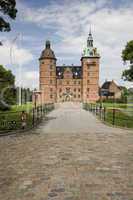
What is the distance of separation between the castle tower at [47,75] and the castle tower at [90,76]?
11.1 metres

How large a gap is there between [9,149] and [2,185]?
17.8 feet

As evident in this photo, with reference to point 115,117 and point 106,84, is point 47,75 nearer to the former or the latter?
point 106,84

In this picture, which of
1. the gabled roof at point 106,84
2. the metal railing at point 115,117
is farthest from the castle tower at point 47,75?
the metal railing at point 115,117

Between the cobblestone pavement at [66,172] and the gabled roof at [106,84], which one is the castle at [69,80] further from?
the cobblestone pavement at [66,172]

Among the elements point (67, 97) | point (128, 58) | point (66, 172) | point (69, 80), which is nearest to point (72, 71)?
point (69, 80)

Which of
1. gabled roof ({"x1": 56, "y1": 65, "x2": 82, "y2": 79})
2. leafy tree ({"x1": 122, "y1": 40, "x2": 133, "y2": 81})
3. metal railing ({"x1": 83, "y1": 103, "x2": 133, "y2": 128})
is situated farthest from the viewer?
gabled roof ({"x1": 56, "y1": 65, "x2": 82, "y2": 79})

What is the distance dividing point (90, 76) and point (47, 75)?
50.3ft

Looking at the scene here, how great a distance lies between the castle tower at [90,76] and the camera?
11444cm

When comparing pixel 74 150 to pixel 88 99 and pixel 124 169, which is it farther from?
pixel 88 99

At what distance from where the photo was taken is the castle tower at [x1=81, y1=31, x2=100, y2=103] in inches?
4505

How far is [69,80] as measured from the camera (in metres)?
122

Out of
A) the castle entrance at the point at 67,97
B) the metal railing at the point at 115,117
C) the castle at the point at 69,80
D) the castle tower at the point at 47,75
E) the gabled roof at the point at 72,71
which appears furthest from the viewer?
the gabled roof at the point at 72,71

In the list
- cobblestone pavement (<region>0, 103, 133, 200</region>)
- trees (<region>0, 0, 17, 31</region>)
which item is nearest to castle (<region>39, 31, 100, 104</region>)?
trees (<region>0, 0, 17, 31</region>)

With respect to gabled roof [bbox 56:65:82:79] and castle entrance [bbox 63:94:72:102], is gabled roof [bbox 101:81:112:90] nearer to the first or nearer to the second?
gabled roof [bbox 56:65:82:79]
